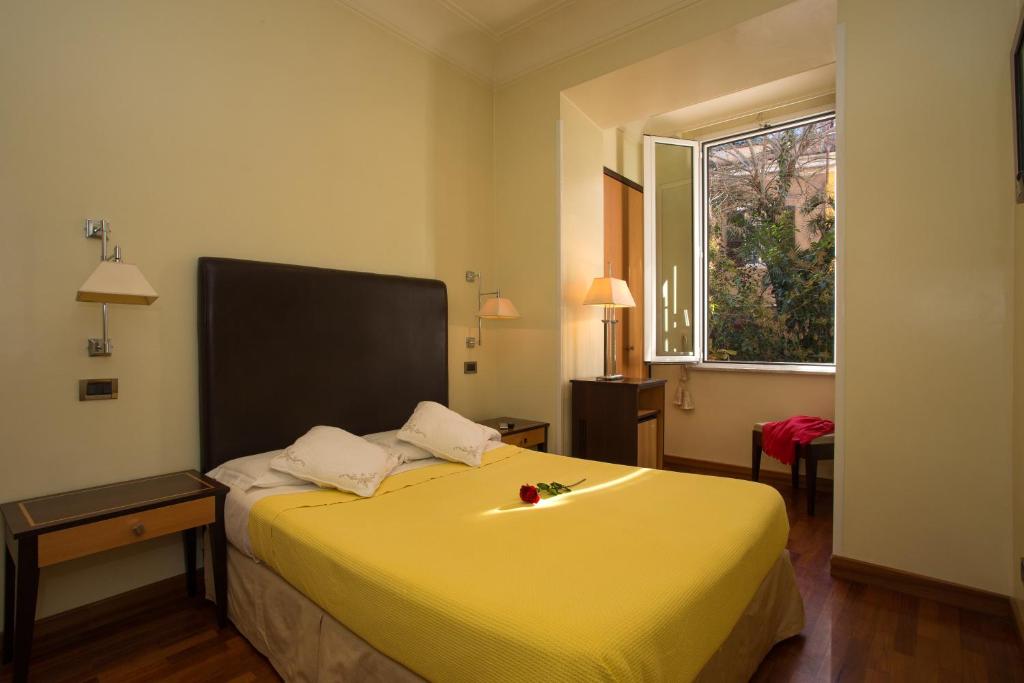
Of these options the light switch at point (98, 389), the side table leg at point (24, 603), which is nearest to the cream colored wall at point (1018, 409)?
the side table leg at point (24, 603)

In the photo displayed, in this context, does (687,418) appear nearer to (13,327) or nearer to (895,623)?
(895,623)

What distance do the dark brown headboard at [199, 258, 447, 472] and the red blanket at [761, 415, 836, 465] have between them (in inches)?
93.5

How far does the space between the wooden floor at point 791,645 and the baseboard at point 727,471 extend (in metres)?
1.67

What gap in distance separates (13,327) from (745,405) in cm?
462

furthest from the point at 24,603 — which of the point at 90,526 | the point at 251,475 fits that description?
the point at 251,475

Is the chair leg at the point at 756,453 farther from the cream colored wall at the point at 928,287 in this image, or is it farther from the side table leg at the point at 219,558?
the side table leg at the point at 219,558

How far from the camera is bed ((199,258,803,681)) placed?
1.14 metres

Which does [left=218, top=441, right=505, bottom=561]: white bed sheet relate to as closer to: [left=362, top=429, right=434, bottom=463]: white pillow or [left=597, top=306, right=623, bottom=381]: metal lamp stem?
[left=362, top=429, right=434, bottom=463]: white pillow

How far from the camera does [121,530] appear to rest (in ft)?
5.75

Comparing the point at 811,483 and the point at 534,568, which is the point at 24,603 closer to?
the point at 534,568

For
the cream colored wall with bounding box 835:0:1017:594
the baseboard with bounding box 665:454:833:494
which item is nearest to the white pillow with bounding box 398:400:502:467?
the cream colored wall with bounding box 835:0:1017:594

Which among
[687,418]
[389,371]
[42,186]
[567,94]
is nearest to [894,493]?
[687,418]

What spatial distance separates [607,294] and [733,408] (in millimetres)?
1812

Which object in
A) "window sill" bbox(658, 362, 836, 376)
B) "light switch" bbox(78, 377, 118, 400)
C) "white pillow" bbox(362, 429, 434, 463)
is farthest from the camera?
"window sill" bbox(658, 362, 836, 376)
